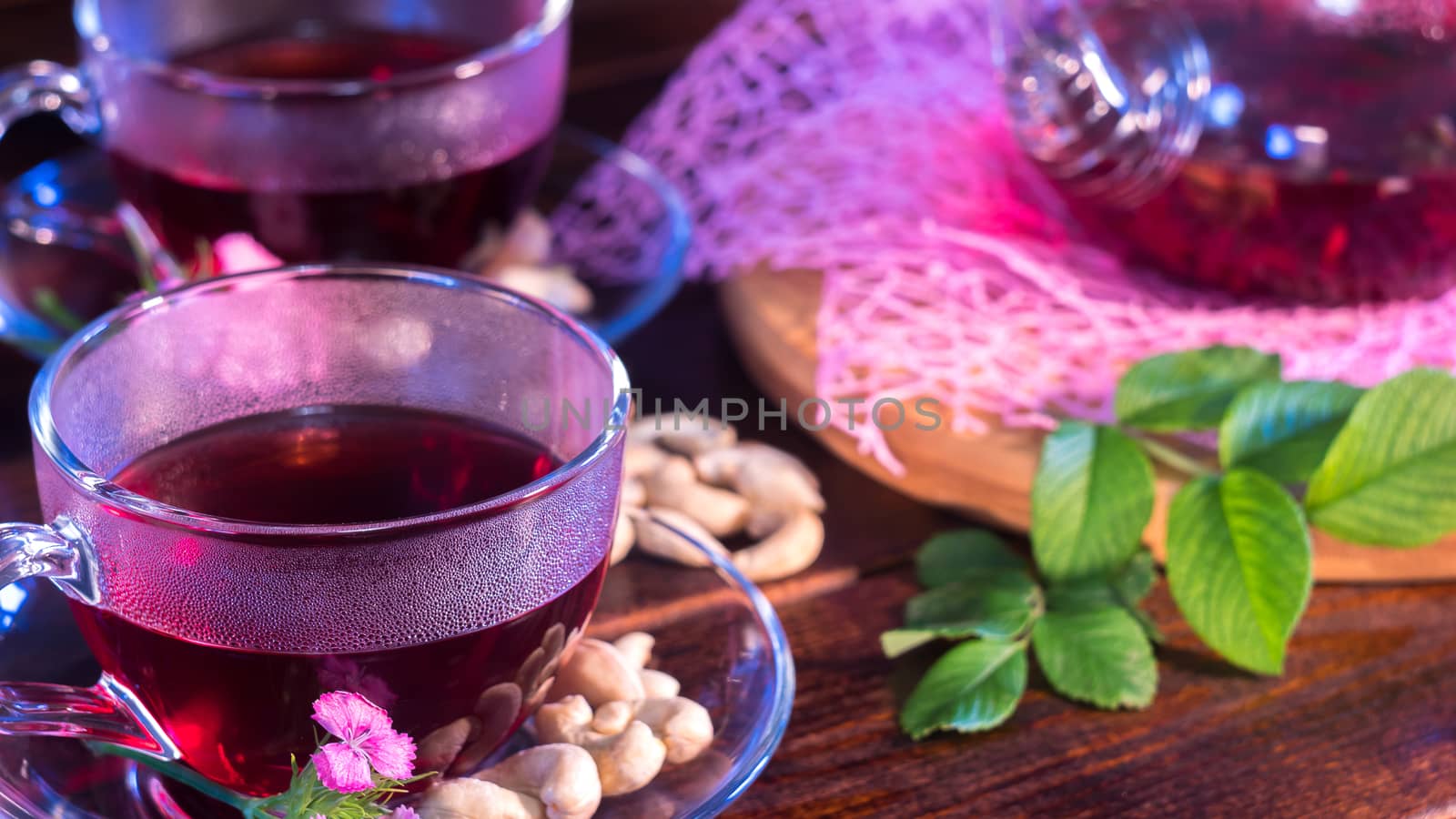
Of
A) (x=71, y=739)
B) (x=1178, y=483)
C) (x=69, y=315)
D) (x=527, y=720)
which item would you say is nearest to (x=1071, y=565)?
(x=1178, y=483)

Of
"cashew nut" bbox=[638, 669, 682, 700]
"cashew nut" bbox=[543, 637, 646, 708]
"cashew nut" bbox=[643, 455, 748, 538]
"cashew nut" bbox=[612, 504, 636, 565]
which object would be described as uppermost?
"cashew nut" bbox=[612, 504, 636, 565]

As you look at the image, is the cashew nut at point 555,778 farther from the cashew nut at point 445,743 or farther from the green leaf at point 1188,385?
the green leaf at point 1188,385

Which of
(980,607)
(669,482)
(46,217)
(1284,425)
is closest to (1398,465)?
(1284,425)

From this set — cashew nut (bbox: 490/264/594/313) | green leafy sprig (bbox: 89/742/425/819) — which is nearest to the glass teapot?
cashew nut (bbox: 490/264/594/313)

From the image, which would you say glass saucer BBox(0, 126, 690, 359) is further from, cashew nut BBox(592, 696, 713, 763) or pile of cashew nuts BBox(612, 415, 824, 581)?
cashew nut BBox(592, 696, 713, 763)

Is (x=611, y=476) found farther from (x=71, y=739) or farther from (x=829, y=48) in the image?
(x=829, y=48)

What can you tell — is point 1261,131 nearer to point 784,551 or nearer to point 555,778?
point 784,551
